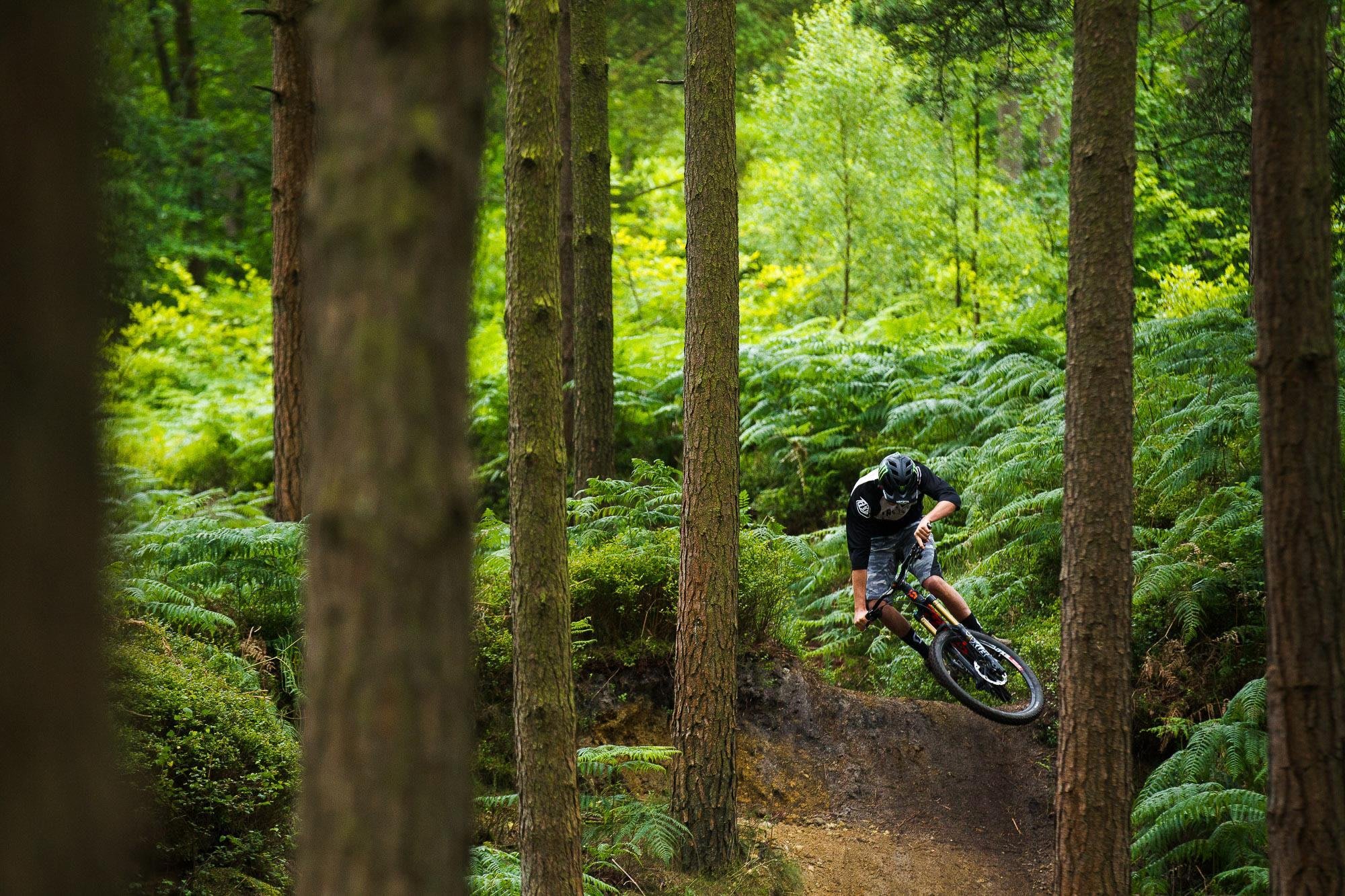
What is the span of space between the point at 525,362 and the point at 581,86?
6.93 metres

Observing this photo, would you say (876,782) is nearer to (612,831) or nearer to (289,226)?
(612,831)

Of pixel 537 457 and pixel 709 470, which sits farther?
pixel 709 470

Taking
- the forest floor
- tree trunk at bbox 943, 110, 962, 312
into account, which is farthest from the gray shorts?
tree trunk at bbox 943, 110, 962, 312

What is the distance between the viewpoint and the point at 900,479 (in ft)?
25.9

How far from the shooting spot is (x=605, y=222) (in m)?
10.8

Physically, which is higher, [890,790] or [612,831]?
[612,831]

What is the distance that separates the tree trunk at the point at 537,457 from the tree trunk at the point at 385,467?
2.62 meters

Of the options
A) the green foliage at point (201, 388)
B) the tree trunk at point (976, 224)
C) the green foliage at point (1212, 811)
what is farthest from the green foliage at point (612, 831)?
the tree trunk at point (976, 224)

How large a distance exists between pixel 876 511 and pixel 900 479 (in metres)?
0.42

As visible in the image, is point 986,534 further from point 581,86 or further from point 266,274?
point 266,274

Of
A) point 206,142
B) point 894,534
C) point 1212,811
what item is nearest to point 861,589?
point 894,534

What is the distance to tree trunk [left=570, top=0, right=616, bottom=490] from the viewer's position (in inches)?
419

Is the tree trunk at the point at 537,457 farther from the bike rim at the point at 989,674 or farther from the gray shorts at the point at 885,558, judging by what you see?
the bike rim at the point at 989,674

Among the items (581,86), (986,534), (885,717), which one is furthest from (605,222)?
(885,717)
